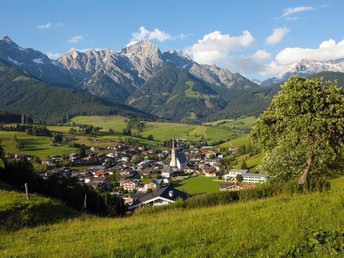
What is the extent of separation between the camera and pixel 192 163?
191 m

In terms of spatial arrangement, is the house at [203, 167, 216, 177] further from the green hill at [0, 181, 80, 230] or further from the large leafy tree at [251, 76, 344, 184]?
the green hill at [0, 181, 80, 230]

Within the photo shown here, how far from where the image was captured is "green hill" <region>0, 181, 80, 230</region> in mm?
16484

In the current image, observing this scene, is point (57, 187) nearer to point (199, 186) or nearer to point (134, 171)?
point (199, 186)

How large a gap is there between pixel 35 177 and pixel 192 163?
529 feet

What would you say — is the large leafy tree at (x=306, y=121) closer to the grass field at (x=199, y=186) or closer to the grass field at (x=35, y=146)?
the grass field at (x=199, y=186)

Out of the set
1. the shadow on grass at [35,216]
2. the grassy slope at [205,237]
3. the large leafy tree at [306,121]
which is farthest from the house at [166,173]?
the grassy slope at [205,237]

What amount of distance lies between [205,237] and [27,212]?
12.9 metres

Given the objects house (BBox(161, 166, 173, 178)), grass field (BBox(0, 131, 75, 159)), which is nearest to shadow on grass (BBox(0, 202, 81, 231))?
house (BBox(161, 166, 173, 178))

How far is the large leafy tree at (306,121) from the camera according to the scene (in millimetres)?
21172

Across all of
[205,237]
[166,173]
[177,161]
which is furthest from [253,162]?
[205,237]

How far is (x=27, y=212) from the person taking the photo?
18.1m

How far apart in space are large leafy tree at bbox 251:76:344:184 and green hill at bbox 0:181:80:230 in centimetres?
1568

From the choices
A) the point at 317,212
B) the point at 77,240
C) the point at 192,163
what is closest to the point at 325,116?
the point at 317,212

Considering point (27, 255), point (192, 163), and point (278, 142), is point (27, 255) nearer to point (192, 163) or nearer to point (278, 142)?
point (278, 142)
